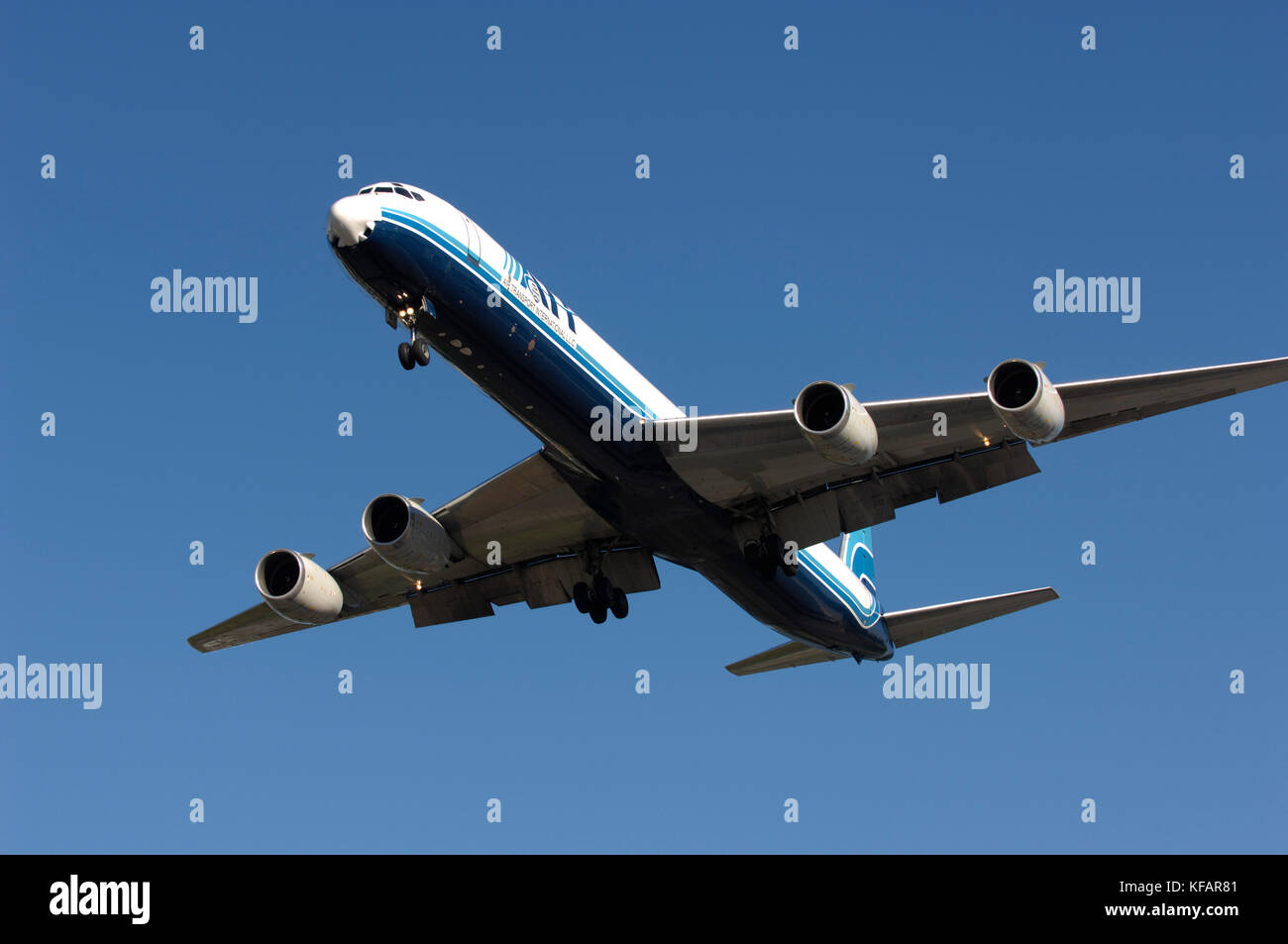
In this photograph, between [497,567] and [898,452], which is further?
[497,567]

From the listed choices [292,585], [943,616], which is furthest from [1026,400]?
[292,585]

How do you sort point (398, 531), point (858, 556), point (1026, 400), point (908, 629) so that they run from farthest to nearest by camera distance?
1. point (858, 556)
2. point (908, 629)
3. point (398, 531)
4. point (1026, 400)

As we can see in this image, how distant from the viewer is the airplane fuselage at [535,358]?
2861 cm

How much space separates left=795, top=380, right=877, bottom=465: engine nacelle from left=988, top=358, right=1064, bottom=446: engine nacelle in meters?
2.51

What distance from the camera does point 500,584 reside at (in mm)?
38250

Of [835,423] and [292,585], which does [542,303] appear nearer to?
[835,423]

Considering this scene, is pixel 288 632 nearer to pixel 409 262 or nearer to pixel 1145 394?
pixel 409 262

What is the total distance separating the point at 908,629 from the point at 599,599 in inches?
389

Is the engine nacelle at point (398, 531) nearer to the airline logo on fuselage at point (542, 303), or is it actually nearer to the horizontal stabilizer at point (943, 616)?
the airline logo on fuselage at point (542, 303)

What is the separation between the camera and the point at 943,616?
1587 inches

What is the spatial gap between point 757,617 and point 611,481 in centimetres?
699

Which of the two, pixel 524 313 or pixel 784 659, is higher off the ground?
pixel 524 313

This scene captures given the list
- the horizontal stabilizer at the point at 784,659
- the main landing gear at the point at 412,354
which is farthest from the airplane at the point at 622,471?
the horizontal stabilizer at the point at 784,659

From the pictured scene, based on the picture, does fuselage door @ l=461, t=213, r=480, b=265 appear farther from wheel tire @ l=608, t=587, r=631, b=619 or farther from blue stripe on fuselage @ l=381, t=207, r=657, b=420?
wheel tire @ l=608, t=587, r=631, b=619
